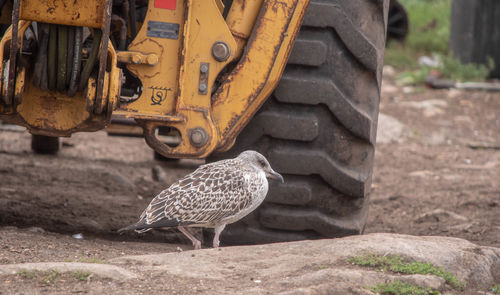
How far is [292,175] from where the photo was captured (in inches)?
213

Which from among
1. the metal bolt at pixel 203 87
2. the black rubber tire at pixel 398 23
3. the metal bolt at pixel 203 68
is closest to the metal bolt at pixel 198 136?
the metal bolt at pixel 203 87

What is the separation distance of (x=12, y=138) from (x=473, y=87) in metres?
7.27

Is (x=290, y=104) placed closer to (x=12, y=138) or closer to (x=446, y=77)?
(x=12, y=138)

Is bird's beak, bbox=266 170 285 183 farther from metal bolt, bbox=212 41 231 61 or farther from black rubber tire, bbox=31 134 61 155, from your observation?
black rubber tire, bbox=31 134 61 155

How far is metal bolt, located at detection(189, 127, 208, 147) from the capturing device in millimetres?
4945

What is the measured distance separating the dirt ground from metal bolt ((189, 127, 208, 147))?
84 cm

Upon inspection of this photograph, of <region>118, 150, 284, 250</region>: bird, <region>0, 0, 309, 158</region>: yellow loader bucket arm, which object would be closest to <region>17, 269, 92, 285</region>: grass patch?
<region>0, 0, 309, 158</region>: yellow loader bucket arm

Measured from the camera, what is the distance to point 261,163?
17.2ft

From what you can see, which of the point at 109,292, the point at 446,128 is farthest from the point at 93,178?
the point at 446,128

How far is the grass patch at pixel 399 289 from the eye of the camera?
406 centimetres

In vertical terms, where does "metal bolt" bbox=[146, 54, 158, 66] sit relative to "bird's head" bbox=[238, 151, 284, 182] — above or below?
above

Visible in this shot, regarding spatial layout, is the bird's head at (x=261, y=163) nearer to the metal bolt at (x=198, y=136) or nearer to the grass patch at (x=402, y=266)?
the metal bolt at (x=198, y=136)

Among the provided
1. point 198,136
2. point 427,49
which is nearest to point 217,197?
point 198,136

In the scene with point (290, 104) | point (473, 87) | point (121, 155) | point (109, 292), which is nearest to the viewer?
point (109, 292)
